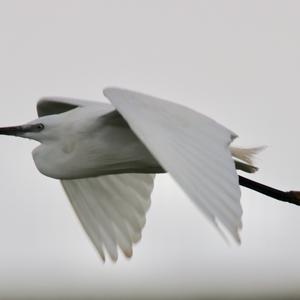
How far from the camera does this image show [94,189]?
3.79m

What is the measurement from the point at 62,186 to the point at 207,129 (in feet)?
3.08

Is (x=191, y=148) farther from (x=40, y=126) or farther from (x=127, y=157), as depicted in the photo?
(x=40, y=126)

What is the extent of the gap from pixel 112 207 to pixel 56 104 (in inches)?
13.2

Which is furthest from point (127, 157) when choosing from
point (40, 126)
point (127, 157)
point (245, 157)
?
point (245, 157)

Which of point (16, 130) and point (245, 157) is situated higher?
point (16, 130)

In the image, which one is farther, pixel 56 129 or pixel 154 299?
pixel 154 299

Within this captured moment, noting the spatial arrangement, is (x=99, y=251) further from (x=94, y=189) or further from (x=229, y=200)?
(x=229, y=200)

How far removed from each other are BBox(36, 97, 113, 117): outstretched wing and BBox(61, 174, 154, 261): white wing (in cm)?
21

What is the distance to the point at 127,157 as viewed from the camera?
325cm

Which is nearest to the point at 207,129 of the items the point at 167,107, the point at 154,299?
the point at 167,107

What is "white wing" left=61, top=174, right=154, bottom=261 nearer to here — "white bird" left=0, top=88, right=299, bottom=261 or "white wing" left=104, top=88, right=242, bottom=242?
"white bird" left=0, top=88, right=299, bottom=261

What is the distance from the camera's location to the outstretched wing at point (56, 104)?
11.6 ft

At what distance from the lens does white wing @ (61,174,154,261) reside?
3662 mm

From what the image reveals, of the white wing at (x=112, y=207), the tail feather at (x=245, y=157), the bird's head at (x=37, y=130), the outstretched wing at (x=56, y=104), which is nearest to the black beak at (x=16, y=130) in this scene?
the bird's head at (x=37, y=130)
